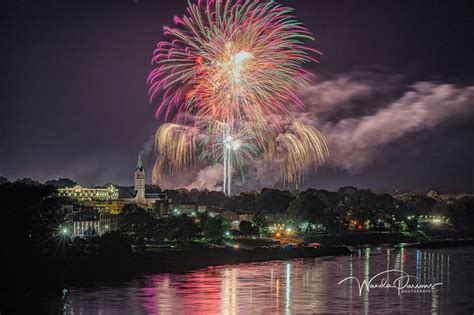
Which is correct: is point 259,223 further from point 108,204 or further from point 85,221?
point 108,204

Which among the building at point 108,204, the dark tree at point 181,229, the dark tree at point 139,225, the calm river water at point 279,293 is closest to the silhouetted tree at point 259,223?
the dark tree at point 181,229

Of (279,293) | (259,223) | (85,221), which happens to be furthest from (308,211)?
(279,293)

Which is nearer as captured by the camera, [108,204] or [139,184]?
[108,204]

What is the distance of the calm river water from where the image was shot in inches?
1966

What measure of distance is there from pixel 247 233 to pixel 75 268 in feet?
202

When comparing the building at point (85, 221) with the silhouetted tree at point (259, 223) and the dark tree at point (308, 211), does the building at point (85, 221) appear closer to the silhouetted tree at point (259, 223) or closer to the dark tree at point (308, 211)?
the silhouetted tree at point (259, 223)

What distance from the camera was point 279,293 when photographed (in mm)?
57531

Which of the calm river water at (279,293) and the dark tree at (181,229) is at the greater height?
the dark tree at (181,229)

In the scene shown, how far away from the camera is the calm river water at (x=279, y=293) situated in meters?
49.9

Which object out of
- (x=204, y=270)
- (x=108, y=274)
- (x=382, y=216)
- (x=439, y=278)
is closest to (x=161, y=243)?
(x=204, y=270)

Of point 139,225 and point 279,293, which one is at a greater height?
point 139,225

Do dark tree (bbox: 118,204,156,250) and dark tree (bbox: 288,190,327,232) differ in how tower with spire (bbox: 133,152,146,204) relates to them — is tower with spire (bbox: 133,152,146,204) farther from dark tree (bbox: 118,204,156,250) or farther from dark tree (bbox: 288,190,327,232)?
dark tree (bbox: 118,204,156,250)

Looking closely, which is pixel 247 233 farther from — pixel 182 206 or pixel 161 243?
pixel 182 206

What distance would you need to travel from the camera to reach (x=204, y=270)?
7700 centimetres
